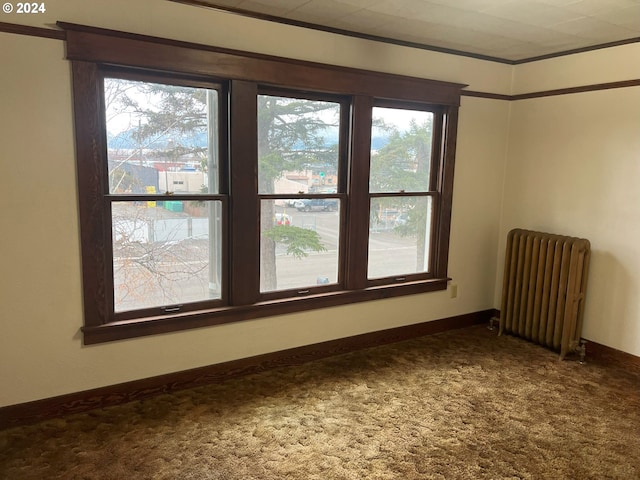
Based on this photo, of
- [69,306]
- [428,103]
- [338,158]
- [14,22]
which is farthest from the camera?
[428,103]

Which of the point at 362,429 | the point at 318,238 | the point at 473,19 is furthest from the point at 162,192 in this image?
the point at 473,19

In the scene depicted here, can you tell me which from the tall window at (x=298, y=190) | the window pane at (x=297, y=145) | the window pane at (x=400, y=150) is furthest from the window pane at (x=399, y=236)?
the window pane at (x=297, y=145)

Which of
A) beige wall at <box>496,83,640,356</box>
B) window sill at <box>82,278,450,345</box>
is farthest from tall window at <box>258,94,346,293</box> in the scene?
beige wall at <box>496,83,640,356</box>

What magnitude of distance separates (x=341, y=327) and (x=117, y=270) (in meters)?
1.72

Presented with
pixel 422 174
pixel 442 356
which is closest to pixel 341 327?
pixel 442 356

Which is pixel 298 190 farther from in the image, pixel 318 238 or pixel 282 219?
pixel 318 238

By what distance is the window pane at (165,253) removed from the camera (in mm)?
2881

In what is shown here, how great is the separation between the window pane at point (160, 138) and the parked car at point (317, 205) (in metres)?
0.65

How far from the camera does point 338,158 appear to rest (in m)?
3.59

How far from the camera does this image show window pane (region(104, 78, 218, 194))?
276 centimetres

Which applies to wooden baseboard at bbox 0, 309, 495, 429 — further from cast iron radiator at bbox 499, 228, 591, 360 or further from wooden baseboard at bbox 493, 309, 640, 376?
wooden baseboard at bbox 493, 309, 640, 376

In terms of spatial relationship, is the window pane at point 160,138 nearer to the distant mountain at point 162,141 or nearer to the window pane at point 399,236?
the distant mountain at point 162,141

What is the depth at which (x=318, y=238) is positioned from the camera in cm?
361

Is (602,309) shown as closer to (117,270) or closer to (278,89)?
(278,89)
